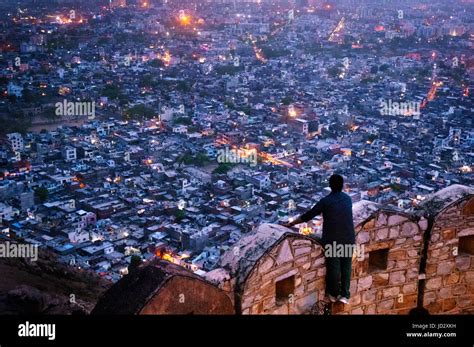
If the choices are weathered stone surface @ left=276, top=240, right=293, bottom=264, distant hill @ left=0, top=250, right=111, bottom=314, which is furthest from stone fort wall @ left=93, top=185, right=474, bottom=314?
distant hill @ left=0, top=250, right=111, bottom=314

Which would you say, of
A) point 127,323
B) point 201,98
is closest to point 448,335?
point 127,323

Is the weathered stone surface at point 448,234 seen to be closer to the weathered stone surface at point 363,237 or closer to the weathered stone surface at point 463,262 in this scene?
the weathered stone surface at point 463,262

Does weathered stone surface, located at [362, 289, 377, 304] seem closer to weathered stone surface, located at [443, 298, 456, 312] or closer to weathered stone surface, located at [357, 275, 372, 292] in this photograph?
weathered stone surface, located at [357, 275, 372, 292]

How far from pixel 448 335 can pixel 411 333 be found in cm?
16

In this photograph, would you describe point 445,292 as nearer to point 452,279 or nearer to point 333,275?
point 452,279

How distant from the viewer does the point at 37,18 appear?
47719mm

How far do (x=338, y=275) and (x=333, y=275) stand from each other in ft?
0.08

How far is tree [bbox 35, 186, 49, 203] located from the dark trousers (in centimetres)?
1346

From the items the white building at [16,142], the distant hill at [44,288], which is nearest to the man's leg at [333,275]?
the distant hill at [44,288]

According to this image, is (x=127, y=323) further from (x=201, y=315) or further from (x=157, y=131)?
(x=157, y=131)

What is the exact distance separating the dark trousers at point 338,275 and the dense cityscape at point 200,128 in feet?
2.02

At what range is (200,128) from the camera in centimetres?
2341

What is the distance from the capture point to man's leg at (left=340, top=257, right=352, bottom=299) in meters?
2.94

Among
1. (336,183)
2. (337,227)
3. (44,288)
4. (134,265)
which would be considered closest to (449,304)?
(337,227)
